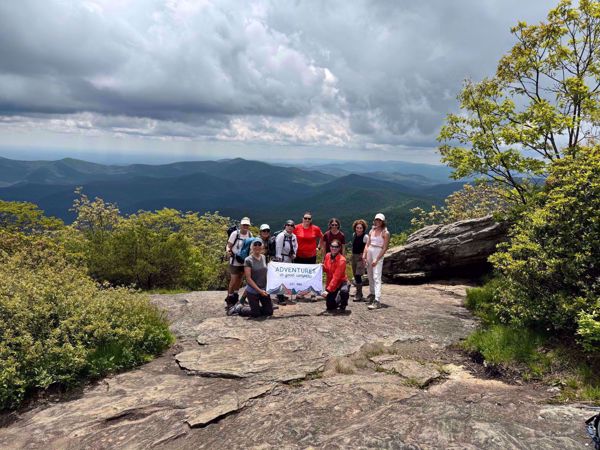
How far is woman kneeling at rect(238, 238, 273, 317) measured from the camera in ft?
38.4

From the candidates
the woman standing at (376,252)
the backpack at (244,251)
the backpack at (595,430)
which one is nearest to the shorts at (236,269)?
the backpack at (244,251)

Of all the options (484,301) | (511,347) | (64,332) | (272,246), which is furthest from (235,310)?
(484,301)

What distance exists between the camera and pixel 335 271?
39.9 feet

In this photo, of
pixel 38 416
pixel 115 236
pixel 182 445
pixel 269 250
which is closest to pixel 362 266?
pixel 269 250

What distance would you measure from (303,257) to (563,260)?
804 centimetres

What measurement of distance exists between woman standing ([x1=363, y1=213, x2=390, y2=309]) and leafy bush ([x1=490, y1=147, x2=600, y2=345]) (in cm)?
388

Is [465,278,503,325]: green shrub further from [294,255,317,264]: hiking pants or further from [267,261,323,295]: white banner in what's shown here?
[294,255,317,264]: hiking pants

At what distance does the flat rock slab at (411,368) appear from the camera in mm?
7672

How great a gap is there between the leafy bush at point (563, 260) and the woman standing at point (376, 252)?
12.7 ft

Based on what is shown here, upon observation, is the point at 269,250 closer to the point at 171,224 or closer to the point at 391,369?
the point at 391,369

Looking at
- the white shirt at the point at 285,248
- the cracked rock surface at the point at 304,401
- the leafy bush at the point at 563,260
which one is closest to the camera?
the cracked rock surface at the point at 304,401

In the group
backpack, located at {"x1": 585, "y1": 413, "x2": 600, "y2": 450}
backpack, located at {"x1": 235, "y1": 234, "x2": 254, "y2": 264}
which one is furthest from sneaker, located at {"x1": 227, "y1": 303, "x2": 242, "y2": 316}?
backpack, located at {"x1": 585, "y1": 413, "x2": 600, "y2": 450}

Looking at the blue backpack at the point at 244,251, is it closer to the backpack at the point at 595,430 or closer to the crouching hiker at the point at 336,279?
the crouching hiker at the point at 336,279

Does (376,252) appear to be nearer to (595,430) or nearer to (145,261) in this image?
(595,430)
